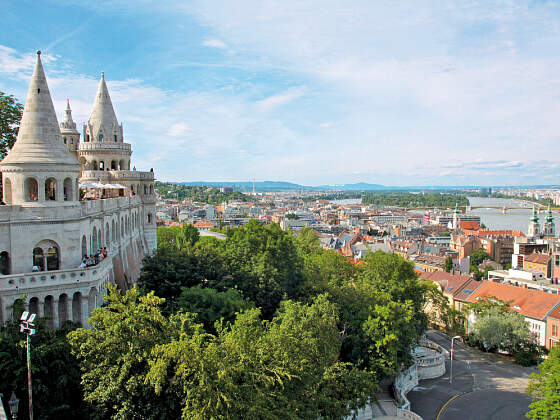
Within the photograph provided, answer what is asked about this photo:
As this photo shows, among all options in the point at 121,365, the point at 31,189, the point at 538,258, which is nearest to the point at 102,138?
the point at 31,189

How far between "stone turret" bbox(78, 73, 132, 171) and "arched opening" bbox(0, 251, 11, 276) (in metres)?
19.3

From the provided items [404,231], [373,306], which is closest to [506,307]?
[373,306]

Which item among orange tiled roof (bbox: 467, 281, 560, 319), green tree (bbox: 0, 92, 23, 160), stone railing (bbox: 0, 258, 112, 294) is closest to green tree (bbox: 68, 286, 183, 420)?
stone railing (bbox: 0, 258, 112, 294)

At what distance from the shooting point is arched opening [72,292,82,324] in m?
23.5

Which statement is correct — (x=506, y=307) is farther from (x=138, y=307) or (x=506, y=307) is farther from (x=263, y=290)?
(x=138, y=307)

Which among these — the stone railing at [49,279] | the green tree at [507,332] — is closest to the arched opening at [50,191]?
the stone railing at [49,279]

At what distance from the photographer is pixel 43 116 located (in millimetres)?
23922

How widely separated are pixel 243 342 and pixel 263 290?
16984mm

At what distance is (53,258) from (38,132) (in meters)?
6.08

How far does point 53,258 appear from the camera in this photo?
77.5 feet

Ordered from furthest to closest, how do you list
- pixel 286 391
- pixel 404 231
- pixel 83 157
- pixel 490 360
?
pixel 404 231, pixel 490 360, pixel 83 157, pixel 286 391

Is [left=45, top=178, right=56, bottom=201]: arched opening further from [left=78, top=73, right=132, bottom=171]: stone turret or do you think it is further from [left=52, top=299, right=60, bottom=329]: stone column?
[left=78, top=73, right=132, bottom=171]: stone turret

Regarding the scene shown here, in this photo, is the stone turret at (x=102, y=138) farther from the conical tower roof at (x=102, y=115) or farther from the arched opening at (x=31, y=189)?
the arched opening at (x=31, y=189)

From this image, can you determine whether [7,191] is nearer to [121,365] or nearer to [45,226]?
[45,226]
